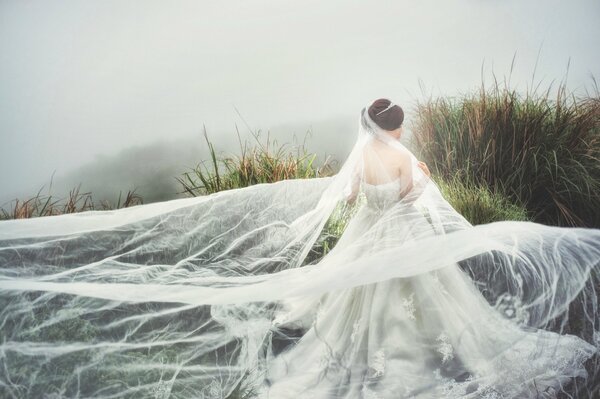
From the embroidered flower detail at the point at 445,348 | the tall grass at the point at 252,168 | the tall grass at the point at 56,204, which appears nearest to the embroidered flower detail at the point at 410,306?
the embroidered flower detail at the point at 445,348

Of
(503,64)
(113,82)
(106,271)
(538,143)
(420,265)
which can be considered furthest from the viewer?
(503,64)

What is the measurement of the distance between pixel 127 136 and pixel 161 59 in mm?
711

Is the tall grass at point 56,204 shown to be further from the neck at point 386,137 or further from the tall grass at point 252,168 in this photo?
the neck at point 386,137

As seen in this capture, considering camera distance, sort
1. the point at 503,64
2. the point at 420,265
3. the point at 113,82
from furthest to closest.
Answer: the point at 503,64 < the point at 113,82 < the point at 420,265

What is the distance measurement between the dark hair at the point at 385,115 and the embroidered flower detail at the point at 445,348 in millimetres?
944

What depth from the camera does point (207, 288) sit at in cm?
158

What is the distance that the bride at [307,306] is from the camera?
1408 mm

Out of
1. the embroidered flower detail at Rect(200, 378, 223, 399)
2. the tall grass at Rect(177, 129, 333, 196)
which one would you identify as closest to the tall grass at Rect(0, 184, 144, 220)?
the tall grass at Rect(177, 129, 333, 196)

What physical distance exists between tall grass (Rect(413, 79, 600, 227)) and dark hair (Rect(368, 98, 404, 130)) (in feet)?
5.07

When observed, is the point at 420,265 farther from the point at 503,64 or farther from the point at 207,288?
the point at 503,64

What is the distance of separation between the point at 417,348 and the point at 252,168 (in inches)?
96.5

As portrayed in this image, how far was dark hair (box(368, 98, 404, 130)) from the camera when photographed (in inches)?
84.7

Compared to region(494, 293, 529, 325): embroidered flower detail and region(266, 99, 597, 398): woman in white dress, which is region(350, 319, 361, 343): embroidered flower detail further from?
region(494, 293, 529, 325): embroidered flower detail

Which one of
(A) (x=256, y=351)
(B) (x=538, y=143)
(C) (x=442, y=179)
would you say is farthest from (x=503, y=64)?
(A) (x=256, y=351)
